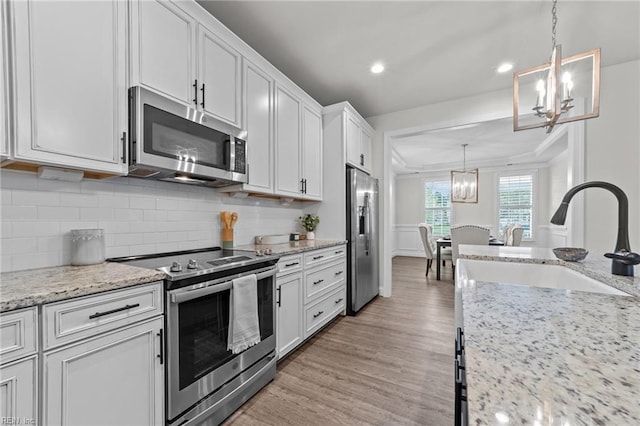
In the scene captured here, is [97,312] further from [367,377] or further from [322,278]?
[322,278]

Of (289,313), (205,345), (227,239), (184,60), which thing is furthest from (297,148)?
(205,345)

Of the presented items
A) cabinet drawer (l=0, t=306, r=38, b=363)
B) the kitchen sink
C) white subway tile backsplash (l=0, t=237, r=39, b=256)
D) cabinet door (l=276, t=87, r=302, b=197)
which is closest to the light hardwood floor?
the kitchen sink

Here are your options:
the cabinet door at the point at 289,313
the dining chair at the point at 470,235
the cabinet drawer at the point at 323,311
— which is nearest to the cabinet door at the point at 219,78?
the cabinet door at the point at 289,313

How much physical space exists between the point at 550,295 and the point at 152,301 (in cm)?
156

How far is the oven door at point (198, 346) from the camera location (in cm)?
131

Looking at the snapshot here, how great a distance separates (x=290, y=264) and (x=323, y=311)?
0.79m

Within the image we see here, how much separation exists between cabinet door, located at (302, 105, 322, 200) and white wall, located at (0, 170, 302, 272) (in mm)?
866

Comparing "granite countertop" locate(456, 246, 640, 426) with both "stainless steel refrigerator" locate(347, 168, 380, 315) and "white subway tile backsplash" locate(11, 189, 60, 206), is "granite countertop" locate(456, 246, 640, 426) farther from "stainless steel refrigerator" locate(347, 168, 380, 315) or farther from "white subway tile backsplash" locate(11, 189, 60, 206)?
"stainless steel refrigerator" locate(347, 168, 380, 315)

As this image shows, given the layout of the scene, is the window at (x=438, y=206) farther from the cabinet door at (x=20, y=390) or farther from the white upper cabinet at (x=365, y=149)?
the cabinet door at (x=20, y=390)

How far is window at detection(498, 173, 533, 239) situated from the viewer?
6.52 metres

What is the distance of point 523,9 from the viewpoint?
6.68 feet

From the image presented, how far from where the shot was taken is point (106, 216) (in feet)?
5.30

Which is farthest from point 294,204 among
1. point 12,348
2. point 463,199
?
point 463,199

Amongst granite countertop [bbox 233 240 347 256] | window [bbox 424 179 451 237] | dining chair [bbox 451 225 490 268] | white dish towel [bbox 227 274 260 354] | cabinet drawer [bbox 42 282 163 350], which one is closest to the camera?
cabinet drawer [bbox 42 282 163 350]
